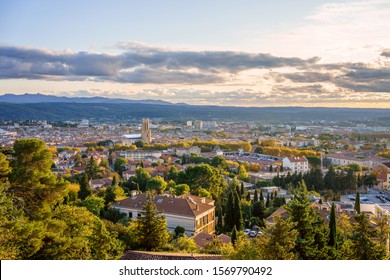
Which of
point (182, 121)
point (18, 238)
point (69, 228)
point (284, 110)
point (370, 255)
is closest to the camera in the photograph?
point (18, 238)

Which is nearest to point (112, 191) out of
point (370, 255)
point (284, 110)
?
point (370, 255)

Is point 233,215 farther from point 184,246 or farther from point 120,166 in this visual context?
point 120,166

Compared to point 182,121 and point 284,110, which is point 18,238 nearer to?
point 182,121

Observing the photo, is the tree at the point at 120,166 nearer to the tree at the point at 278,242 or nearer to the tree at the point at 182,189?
the tree at the point at 182,189

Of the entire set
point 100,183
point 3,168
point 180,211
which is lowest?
Answer: point 100,183

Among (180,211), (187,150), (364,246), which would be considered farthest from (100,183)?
(187,150)

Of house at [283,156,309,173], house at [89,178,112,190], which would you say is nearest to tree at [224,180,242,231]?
house at [89,178,112,190]
